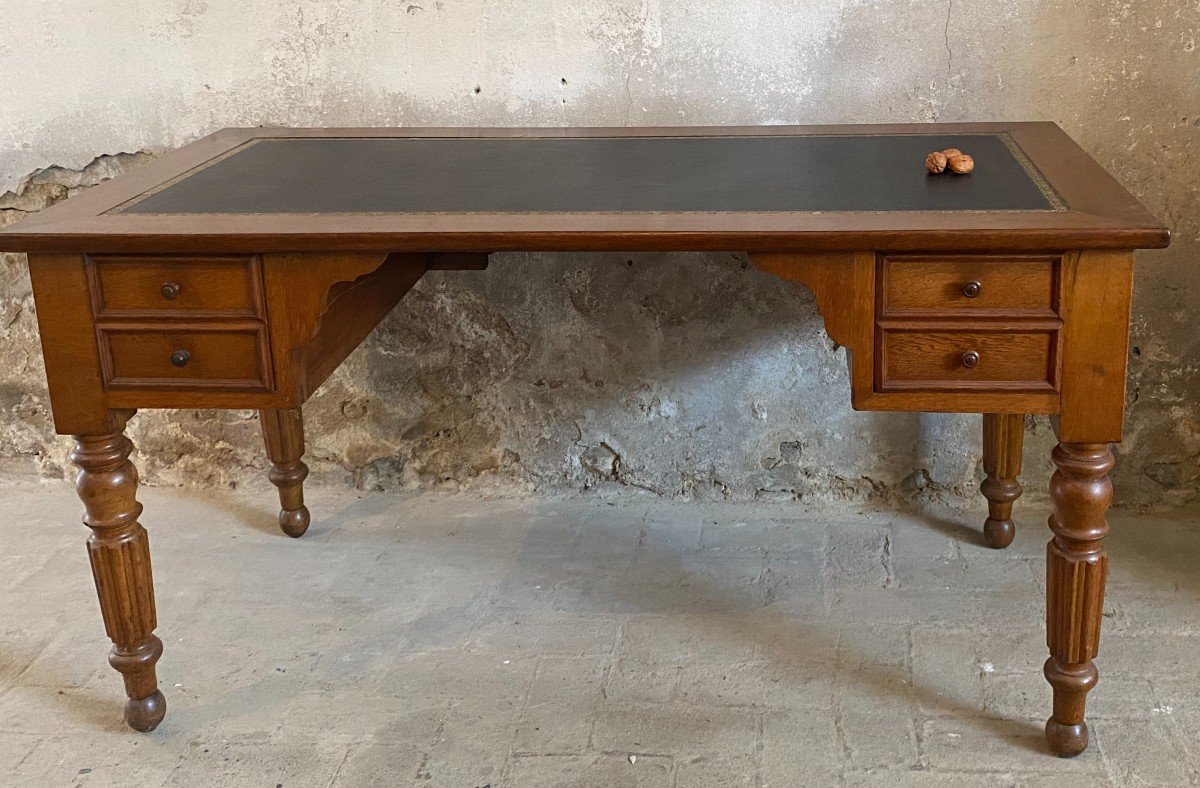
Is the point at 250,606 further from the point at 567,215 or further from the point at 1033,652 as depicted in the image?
the point at 1033,652

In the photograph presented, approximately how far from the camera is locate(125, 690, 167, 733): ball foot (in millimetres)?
2543

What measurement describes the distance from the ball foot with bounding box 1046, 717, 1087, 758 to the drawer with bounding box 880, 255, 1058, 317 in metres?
0.77

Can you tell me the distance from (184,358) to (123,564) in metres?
0.44

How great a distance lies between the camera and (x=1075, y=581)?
230cm

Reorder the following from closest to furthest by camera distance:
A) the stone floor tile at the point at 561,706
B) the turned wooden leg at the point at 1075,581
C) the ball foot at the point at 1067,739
→ 1. the turned wooden leg at the point at 1075,581
2. the ball foot at the point at 1067,739
3. the stone floor tile at the point at 561,706

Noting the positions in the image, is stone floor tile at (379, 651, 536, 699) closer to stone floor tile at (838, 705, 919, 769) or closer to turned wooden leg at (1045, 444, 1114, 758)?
stone floor tile at (838, 705, 919, 769)

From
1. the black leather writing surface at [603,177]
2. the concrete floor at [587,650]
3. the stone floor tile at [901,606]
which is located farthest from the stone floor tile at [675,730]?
the black leather writing surface at [603,177]

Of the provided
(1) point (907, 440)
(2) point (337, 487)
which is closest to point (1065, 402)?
(1) point (907, 440)

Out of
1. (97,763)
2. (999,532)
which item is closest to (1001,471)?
(999,532)

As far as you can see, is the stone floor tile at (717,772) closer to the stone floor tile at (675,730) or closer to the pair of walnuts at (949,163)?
the stone floor tile at (675,730)

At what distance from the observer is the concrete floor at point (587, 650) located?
7.89ft

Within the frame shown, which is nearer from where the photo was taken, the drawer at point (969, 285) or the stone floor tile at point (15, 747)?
the drawer at point (969, 285)

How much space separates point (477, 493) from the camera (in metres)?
3.52

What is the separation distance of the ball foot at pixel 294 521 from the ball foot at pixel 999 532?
1.70 meters
